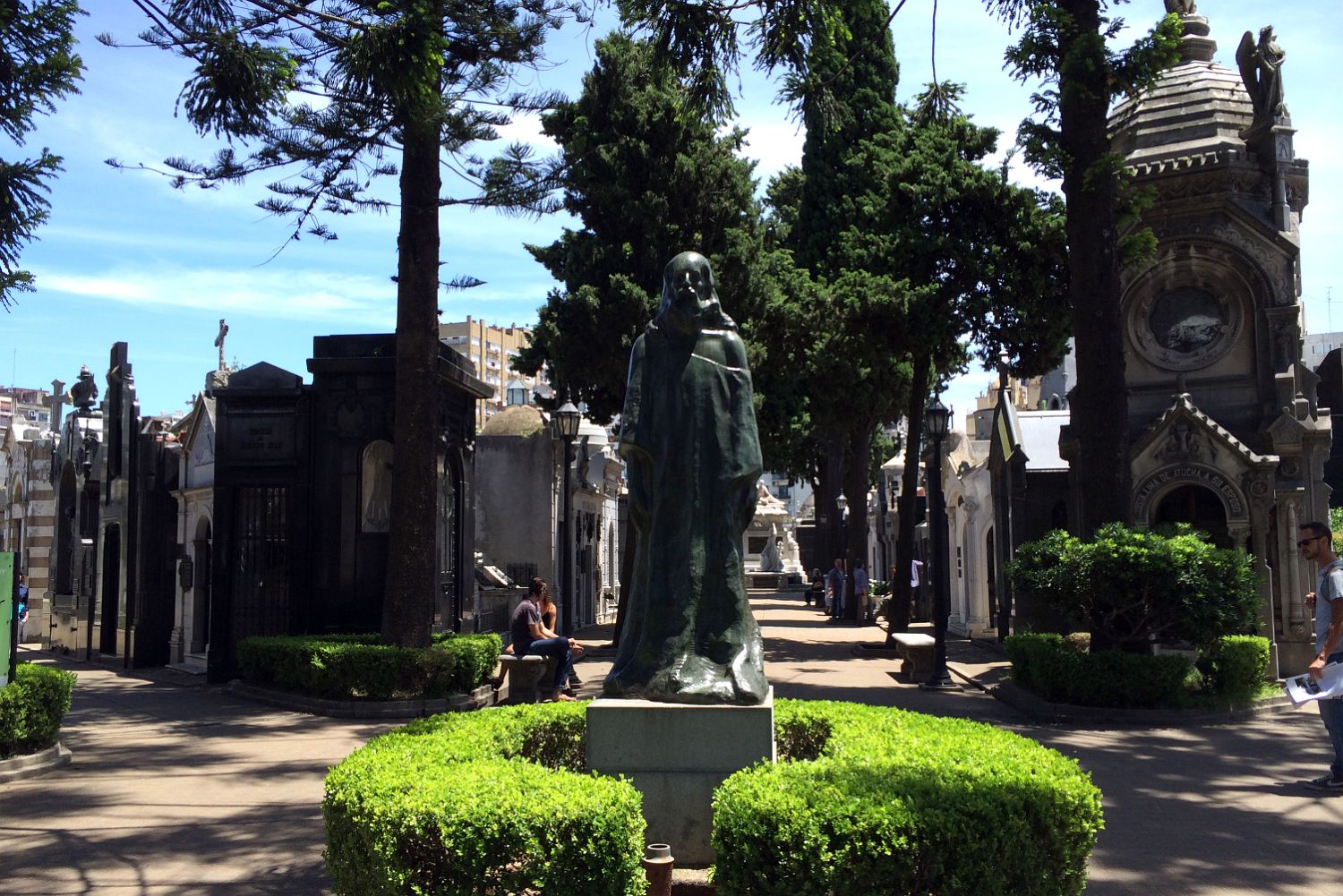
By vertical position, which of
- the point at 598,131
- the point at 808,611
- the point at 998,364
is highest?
the point at 598,131

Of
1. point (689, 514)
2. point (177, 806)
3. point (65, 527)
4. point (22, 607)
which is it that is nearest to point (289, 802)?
point (177, 806)

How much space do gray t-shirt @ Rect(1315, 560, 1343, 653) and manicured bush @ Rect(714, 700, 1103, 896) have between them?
3981 mm

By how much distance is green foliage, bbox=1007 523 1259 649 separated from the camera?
12102 mm

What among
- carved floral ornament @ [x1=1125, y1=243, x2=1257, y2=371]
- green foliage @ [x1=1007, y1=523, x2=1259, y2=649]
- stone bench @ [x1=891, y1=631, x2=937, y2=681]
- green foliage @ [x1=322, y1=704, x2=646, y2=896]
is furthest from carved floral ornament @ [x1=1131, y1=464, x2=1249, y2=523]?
green foliage @ [x1=322, y1=704, x2=646, y2=896]

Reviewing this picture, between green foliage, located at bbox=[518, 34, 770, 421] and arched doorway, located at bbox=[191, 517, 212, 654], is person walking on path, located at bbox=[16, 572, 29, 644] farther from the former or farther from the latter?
green foliage, located at bbox=[518, 34, 770, 421]

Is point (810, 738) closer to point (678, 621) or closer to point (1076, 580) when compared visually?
point (678, 621)

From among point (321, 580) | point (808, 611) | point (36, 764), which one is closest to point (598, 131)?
point (321, 580)

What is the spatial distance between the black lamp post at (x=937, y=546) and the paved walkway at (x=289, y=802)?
3.76ft

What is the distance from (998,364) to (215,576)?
1377 centimetres

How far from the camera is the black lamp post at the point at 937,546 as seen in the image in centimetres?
1552

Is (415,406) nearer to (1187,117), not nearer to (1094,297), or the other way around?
(1094,297)

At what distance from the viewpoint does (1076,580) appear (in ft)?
41.1

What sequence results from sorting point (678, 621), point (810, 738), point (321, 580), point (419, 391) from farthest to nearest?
1. point (321, 580)
2. point (419, 391)
3. point (810, 738)
4. point (678, 621)

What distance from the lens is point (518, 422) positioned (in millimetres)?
25469
